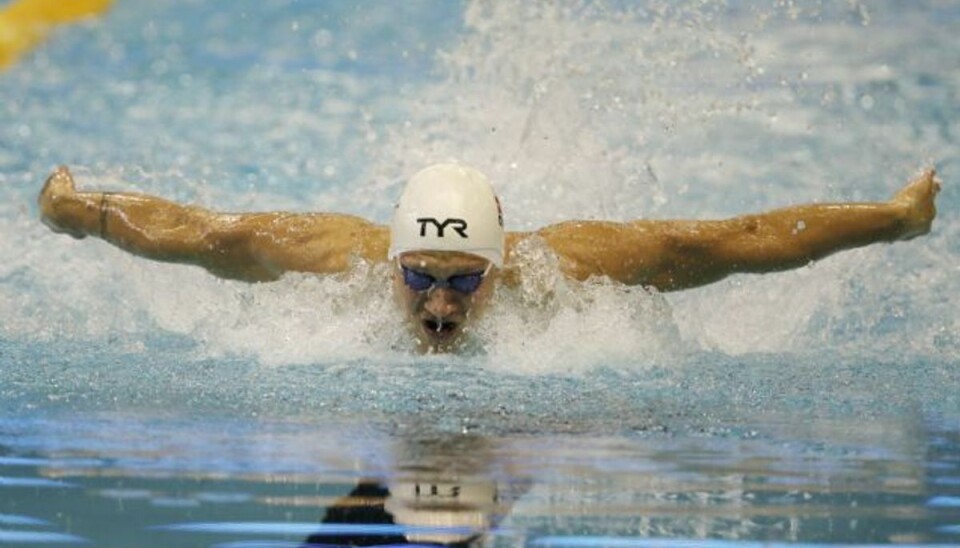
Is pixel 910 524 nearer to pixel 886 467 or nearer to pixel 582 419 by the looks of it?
pixel 886 467

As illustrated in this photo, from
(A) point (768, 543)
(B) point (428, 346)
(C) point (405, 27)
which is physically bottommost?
(A) point (768, 543)

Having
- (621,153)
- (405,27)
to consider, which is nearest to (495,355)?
(621,153)

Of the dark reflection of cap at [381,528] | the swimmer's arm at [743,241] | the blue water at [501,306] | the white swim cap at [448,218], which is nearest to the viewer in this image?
the dark reflection of cap at [381,528]

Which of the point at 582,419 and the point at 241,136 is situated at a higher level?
the point at 241,136

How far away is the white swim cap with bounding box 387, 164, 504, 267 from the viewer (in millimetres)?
4410

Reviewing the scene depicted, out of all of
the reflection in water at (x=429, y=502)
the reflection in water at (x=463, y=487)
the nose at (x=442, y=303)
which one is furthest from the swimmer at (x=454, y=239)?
the reflection in water at (x=429, y=502)

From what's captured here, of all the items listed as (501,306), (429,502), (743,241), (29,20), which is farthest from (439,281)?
(29,20)

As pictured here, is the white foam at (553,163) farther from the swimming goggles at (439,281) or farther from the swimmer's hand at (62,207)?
the swimmer's hand at (62,207)

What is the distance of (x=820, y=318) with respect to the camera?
17.2ft

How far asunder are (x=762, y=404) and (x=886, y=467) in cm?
71

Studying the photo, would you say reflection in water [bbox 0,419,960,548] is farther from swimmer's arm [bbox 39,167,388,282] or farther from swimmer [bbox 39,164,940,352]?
swimmer's arm [bbox 39,167,388,282]

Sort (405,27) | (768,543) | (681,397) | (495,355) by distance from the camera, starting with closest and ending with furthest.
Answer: (768,543) → (681,397) → (495,355) → (405,27)

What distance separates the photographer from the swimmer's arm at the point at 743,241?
4574mm

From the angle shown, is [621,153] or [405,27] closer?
[621,153]
